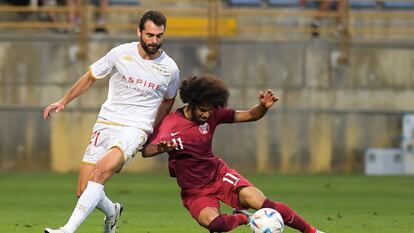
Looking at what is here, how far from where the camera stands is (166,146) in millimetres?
12758

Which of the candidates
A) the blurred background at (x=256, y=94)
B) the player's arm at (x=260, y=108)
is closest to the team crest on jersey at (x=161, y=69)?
the player's arm at (x=260, y=108)

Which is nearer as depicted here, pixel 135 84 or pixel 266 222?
pixel 266 222

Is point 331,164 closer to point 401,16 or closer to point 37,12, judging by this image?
point 401,16

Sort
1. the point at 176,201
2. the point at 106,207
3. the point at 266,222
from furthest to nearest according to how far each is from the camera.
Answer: the point at 176,201
the point at 106,207
the point at 266,222

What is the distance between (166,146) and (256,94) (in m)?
13.9

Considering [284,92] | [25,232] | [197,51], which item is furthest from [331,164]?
[25,232]

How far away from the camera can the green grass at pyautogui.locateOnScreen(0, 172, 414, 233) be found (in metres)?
15.8

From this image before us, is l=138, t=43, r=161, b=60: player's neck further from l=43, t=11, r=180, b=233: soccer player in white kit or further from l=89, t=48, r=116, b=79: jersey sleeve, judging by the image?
l=89, t=48, r=116, b=79: jersey sleeve

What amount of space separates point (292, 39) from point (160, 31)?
47.8ft

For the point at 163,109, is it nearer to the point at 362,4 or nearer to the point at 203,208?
the point at 203,208

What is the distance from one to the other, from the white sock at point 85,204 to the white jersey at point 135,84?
2.72ft

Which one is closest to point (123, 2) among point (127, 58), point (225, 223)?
point (127, 58)

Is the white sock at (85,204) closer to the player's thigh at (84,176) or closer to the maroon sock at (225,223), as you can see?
the player's thigh at (84,176)

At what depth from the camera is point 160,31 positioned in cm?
1347
